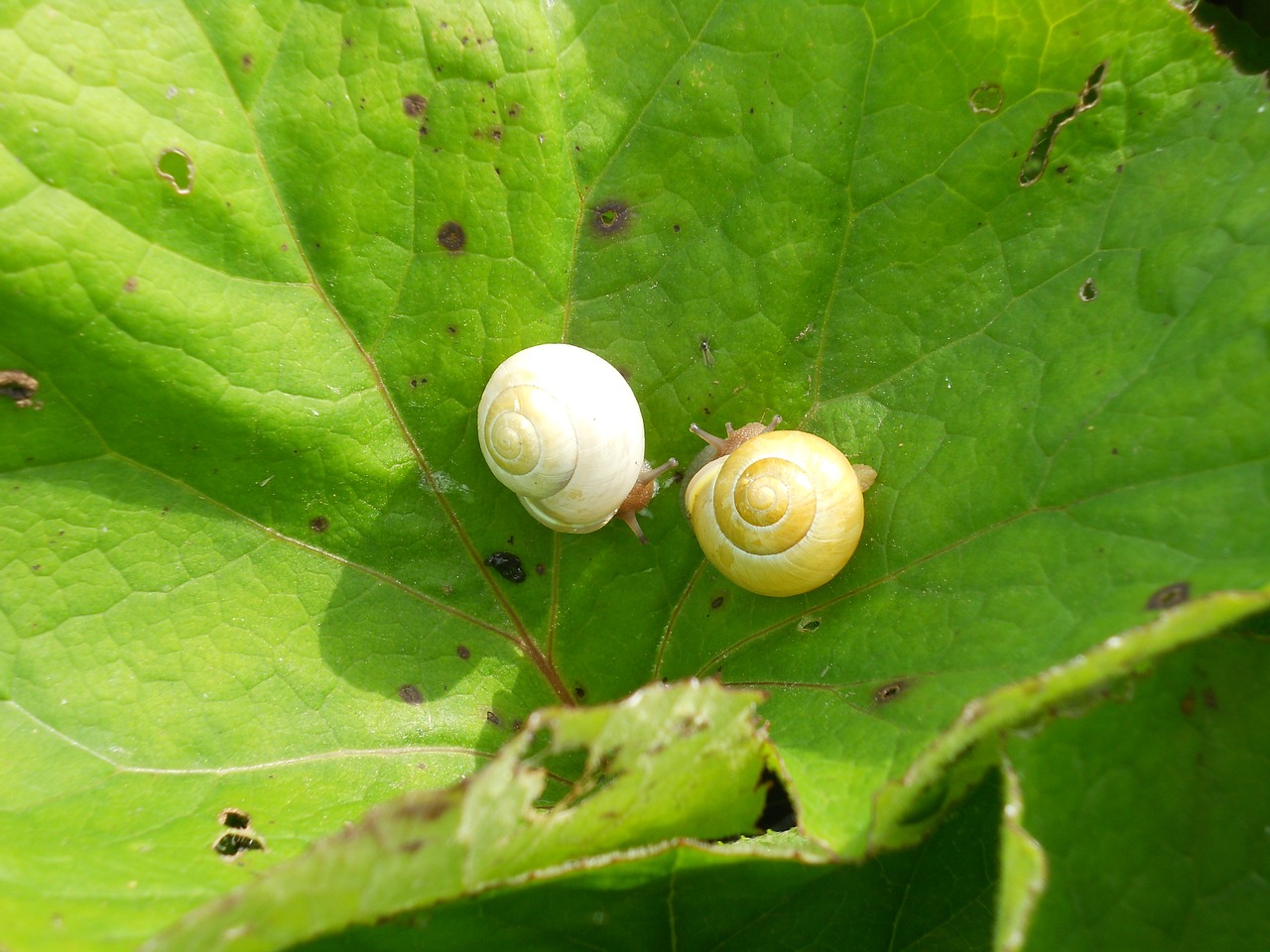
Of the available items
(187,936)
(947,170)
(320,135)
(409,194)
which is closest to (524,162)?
(409,194)

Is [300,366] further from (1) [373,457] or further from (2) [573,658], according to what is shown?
(2) [573,658]

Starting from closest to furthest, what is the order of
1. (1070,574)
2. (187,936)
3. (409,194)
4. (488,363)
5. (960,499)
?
(187,936) < (1070,574) < (960,499) < (409,194) < (488,363)

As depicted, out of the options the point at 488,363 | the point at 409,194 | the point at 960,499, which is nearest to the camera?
the point at 960,499

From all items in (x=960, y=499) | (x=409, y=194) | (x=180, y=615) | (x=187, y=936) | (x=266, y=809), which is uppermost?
(x=409, y=194)

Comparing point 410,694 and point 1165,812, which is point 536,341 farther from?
point 1165,812

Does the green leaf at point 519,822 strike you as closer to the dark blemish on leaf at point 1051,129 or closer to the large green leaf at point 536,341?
the large green leaf at point 536,341

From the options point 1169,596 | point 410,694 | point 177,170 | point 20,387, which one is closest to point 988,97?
point 1169,596
